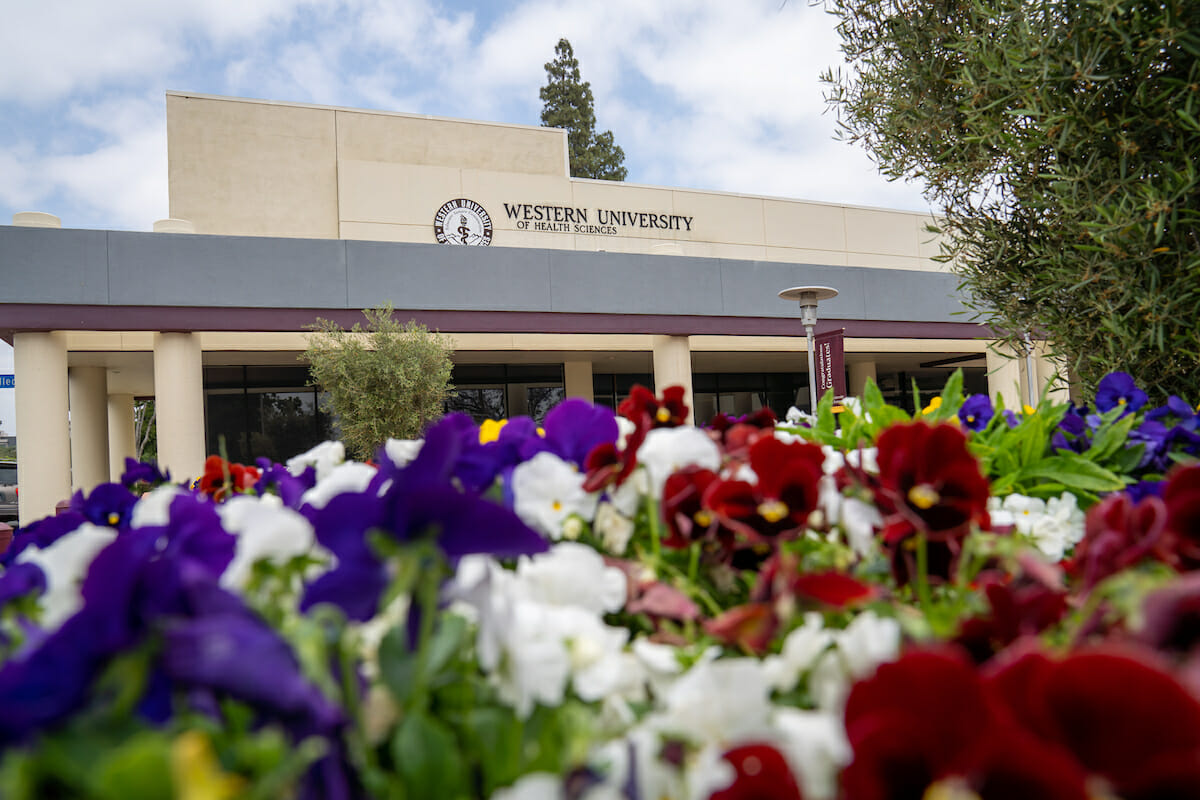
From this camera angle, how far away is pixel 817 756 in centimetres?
53

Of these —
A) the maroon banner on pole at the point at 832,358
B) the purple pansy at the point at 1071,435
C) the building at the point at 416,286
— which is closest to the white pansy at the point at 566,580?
the purple pansy at the point at 1071,435

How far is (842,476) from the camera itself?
1023 millimetres

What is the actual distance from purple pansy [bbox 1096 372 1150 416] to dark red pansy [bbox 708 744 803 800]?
6.30 ft

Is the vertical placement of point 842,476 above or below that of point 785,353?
below

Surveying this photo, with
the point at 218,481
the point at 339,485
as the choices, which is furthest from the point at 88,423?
the point at 339,485

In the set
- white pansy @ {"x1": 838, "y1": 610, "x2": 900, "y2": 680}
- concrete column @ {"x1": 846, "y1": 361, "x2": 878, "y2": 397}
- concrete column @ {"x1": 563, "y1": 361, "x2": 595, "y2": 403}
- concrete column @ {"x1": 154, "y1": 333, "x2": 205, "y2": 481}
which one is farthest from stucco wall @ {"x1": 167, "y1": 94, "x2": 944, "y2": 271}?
white pansy @ {"x1": 838, "y1": 610, "x2": 900, "y2": 680}

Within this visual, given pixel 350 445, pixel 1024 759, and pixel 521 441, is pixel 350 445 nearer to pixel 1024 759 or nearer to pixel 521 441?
pixel 521 441

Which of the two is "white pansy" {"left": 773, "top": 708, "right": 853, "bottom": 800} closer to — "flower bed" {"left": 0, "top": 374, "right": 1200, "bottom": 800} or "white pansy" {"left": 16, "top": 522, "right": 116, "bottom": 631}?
"flower bed" {"left": 0, "top": 374, "right": 1200, "bottom": 800}

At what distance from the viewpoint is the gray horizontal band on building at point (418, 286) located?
10.9 metres

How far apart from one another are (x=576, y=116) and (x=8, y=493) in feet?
82.5

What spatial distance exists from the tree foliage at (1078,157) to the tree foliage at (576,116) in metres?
30.9

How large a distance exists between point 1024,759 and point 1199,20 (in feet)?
9.20

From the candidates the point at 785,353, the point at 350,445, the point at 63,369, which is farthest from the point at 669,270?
the point at 63,369

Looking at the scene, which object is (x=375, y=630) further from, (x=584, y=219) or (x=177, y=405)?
(x=584, y=219)
